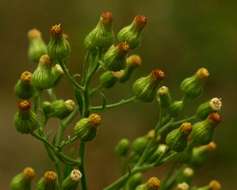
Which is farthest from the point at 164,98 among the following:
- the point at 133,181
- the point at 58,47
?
the point at 58,47

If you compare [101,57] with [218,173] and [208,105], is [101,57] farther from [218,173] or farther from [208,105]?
[218,173]

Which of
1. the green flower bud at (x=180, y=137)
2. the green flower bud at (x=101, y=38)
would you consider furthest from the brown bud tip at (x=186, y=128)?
the green flower bud at (x=101, y=38)

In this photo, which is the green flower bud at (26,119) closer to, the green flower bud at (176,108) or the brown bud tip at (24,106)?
the brown bud tip at (24,106)

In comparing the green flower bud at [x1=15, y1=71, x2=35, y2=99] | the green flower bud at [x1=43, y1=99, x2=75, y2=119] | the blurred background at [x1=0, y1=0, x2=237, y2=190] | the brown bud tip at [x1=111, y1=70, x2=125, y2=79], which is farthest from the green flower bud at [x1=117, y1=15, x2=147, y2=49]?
the blurred background at [x1=0, y1=0, x2=237, y2=190]

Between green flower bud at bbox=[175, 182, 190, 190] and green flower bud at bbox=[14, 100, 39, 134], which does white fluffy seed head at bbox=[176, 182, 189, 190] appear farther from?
green flower bud at bbox=[14, 100, 39, 134]

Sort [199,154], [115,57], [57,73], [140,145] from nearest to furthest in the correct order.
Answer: [115,57] → [57,73] → [140,145] → [199,154]

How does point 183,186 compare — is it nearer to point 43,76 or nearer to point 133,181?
point 133,181
